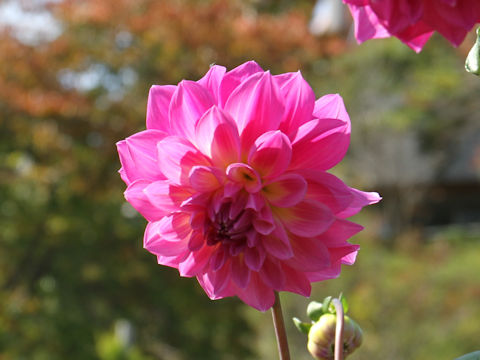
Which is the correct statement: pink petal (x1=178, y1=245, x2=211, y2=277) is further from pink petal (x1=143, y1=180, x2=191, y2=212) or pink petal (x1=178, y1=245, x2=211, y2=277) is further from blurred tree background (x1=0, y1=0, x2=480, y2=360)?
blurred tree background (x1=0, y1=0, x2=480, y2=360)

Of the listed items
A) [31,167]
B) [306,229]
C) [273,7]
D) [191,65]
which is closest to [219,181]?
[306,229]

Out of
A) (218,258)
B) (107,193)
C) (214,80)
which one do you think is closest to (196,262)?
(218,258)

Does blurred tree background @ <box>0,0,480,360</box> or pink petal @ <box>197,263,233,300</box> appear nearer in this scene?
pink petal @ <box>197,263,233,300</box>

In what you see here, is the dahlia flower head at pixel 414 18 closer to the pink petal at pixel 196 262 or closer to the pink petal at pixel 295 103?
the pink petal at pixel 295 103

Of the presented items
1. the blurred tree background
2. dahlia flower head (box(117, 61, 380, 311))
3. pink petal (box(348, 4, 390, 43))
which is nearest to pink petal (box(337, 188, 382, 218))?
dahlia flower head (box(117, 61, 380, 311))

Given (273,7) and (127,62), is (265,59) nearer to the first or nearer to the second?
(127,62)

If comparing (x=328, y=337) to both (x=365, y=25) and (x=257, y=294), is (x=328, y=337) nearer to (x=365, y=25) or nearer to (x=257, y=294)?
(x=257, y=294)
